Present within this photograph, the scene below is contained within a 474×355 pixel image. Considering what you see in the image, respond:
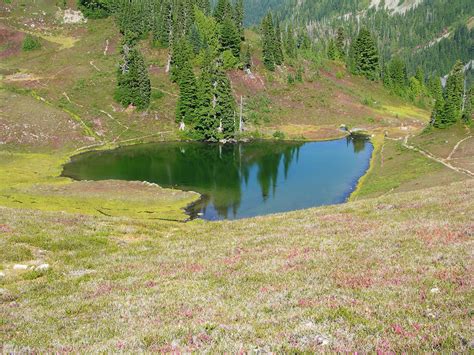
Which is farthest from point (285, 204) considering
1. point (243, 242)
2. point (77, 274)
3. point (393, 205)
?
point (77, 274)

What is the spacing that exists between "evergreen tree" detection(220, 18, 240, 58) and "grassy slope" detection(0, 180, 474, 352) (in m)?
135

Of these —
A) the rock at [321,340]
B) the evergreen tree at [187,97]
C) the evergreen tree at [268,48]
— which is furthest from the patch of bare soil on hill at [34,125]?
the rock at [321,340]

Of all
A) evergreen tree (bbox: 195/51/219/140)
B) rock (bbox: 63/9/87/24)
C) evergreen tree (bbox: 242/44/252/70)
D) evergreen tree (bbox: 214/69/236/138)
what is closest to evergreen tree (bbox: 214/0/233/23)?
evergreen tree (bbox: 242/44/252/70)

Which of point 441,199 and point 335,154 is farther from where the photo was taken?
point 335,154

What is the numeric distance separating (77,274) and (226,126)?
10168 cm

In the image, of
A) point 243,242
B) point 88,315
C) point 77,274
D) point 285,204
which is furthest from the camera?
point 285,204

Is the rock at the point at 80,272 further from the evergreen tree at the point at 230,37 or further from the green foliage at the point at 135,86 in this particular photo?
the evergreen tree at the point at 230,37

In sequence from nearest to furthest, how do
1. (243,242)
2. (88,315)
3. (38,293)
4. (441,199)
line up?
(88,315) < (38,293) < (243,242) < (441,199)

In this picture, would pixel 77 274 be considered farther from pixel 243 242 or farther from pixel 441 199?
pixel 441 199

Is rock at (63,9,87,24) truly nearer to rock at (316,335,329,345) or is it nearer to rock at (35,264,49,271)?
rock at (35,264,49,271)

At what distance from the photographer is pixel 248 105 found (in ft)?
479

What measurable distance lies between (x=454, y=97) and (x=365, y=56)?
81466 millimetres

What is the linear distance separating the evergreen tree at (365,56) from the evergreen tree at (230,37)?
6456cm

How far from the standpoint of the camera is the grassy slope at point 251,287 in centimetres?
1204
